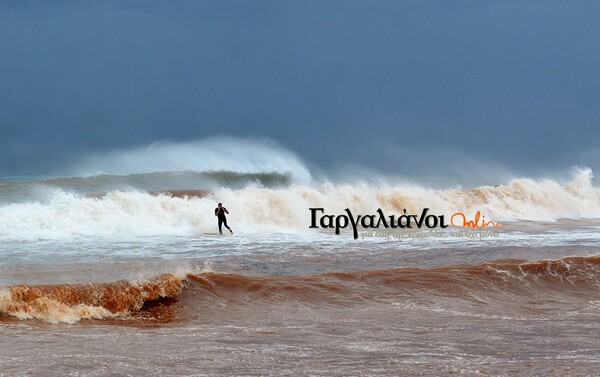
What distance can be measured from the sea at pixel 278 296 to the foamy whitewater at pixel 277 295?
0.03 meters

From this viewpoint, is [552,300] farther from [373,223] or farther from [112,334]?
[373,223]

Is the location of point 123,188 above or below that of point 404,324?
above

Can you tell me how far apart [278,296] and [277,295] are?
36 millimetres

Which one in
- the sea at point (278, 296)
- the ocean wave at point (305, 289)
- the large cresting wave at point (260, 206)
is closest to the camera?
the sea at point (278, 296)

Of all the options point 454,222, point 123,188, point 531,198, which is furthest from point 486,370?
point 123,188

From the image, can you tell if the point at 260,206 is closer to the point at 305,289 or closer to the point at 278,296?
the point at 305,289

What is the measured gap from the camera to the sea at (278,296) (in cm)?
666

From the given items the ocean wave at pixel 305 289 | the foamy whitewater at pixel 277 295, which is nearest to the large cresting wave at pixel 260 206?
the foamy whitewater at pixel 277 295

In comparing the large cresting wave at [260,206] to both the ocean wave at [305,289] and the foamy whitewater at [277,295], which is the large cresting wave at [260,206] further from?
the ocean wave at [305,289]

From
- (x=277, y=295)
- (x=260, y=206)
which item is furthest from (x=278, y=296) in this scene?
(x=260, y=206)

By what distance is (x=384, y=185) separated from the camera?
27.1 meters

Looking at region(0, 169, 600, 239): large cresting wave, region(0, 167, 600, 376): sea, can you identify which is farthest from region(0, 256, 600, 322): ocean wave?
region(0, 169, 600, 239): large cresting wave

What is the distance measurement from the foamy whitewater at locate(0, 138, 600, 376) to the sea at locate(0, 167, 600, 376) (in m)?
0.03

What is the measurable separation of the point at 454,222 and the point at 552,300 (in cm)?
1506
